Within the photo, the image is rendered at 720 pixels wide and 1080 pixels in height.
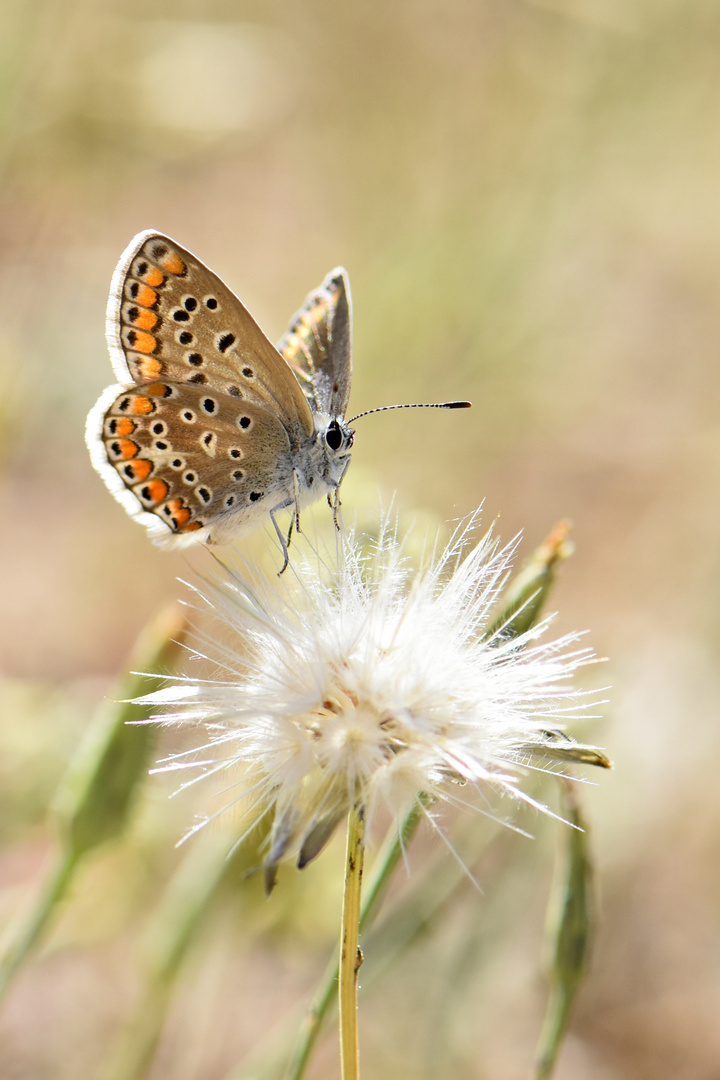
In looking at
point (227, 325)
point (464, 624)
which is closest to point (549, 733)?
point (464, 624)

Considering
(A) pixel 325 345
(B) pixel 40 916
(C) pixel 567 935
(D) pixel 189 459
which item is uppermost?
(A) pixel 325 345

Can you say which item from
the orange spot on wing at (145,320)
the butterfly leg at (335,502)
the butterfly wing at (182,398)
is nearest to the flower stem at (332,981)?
the butterfly leg at (335,502)

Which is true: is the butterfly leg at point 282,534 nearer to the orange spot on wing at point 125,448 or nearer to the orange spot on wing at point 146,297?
the orange spot on wing at point 125,448

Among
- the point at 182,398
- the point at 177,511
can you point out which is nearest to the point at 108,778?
the point at 177,511

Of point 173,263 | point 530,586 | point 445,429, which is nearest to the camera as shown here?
point 530,586

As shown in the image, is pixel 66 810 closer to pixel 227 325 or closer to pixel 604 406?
pixel 227 325

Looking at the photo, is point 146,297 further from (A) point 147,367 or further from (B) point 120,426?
(B) point 120,426
